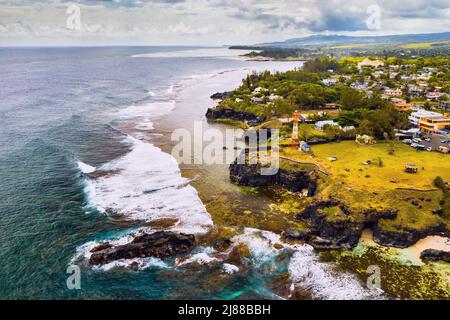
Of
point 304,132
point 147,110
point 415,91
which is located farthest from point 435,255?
point 147,110

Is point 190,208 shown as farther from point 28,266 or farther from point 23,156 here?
point 23,156

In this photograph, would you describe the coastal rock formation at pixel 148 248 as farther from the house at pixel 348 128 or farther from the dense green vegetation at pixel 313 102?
the house at pixel 348 128

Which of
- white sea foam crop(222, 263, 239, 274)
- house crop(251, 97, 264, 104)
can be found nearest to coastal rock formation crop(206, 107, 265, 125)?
house crop(251, 97, 264, 104)

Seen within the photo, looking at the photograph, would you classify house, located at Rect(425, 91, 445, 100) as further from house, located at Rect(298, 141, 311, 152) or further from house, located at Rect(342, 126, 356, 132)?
house, located at Rect(298, 141, 311, 152)

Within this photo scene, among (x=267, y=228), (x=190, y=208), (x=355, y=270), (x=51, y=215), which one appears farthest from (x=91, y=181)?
(x=355, y=270)
